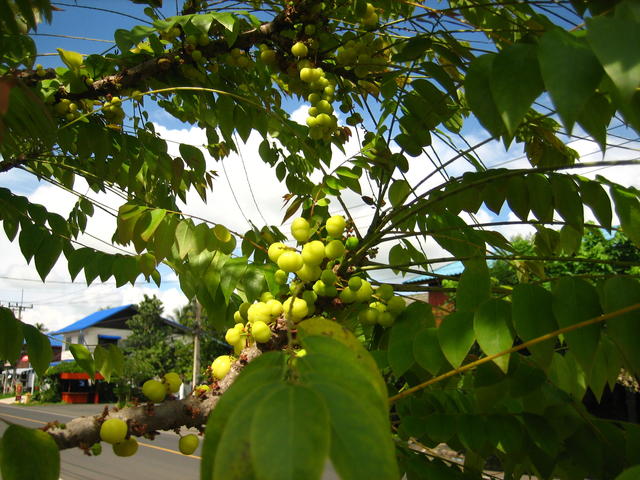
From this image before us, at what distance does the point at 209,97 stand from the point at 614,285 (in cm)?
161

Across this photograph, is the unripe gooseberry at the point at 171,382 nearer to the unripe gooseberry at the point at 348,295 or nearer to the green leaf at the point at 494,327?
the unripe gooseberry at the point at 348,295

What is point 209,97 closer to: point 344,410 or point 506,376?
point 506,376

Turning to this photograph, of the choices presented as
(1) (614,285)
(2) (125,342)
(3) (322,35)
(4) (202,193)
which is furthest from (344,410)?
(2) (125,342)

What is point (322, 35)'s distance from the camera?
5.86ft


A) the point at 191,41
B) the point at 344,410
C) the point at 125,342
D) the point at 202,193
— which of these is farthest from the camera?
the point at 125,342

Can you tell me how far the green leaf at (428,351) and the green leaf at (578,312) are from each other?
24cm

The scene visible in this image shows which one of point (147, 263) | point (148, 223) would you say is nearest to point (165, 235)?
point (148, 223)

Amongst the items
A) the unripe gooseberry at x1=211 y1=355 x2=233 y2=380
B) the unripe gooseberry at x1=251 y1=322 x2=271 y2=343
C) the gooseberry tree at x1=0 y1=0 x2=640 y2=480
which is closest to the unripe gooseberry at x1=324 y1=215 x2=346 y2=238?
the gooseberry tree at x1=0 y1=0 x2=640 y2=480

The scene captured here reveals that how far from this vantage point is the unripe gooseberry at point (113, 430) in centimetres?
81

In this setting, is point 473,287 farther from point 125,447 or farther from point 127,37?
point 127,37

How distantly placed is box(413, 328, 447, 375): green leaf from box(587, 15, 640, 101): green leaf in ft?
1.93

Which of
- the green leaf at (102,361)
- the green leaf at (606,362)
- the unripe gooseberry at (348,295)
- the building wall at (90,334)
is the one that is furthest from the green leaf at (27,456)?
the building wall at (90,334)

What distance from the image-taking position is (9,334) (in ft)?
4.54

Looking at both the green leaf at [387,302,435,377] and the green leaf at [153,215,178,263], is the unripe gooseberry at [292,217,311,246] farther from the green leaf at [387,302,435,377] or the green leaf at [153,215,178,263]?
the green leaf at [153,215,178,263]
